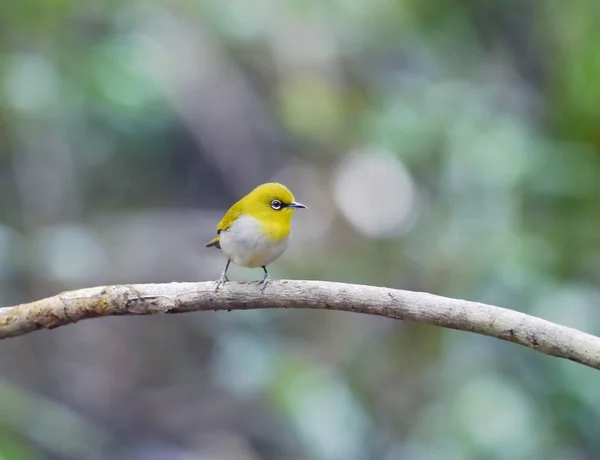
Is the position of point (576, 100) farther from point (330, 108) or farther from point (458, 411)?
point (458, 411)

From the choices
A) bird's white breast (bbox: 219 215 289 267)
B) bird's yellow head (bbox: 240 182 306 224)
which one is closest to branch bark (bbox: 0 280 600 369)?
bird's white breast (bbox: 219 215 289 267)

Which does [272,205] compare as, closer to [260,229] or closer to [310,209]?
[260,229]

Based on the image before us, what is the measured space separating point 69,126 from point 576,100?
390cm

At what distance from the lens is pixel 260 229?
7.88 feet

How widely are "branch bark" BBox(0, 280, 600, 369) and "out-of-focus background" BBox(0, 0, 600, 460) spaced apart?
114 cm

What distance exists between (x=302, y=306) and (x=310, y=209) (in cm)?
421

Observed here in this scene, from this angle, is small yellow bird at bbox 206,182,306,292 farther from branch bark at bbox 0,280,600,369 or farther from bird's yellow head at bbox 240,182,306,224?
branch bark at bbox 0,280,600,369

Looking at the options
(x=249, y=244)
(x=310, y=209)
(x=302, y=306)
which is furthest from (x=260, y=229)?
(x=310, y=209)

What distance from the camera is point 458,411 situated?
363cm

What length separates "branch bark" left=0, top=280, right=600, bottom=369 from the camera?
1.81 meters

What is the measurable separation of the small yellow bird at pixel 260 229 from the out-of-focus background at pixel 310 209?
135 cm

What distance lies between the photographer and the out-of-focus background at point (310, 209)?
3898 millimetres

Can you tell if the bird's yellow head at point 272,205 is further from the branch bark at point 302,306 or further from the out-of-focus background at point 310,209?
the out-of-focus background at point 310,209

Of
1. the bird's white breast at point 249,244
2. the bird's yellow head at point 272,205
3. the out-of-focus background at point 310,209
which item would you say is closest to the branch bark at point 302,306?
the bird's white breast at point 249,244
